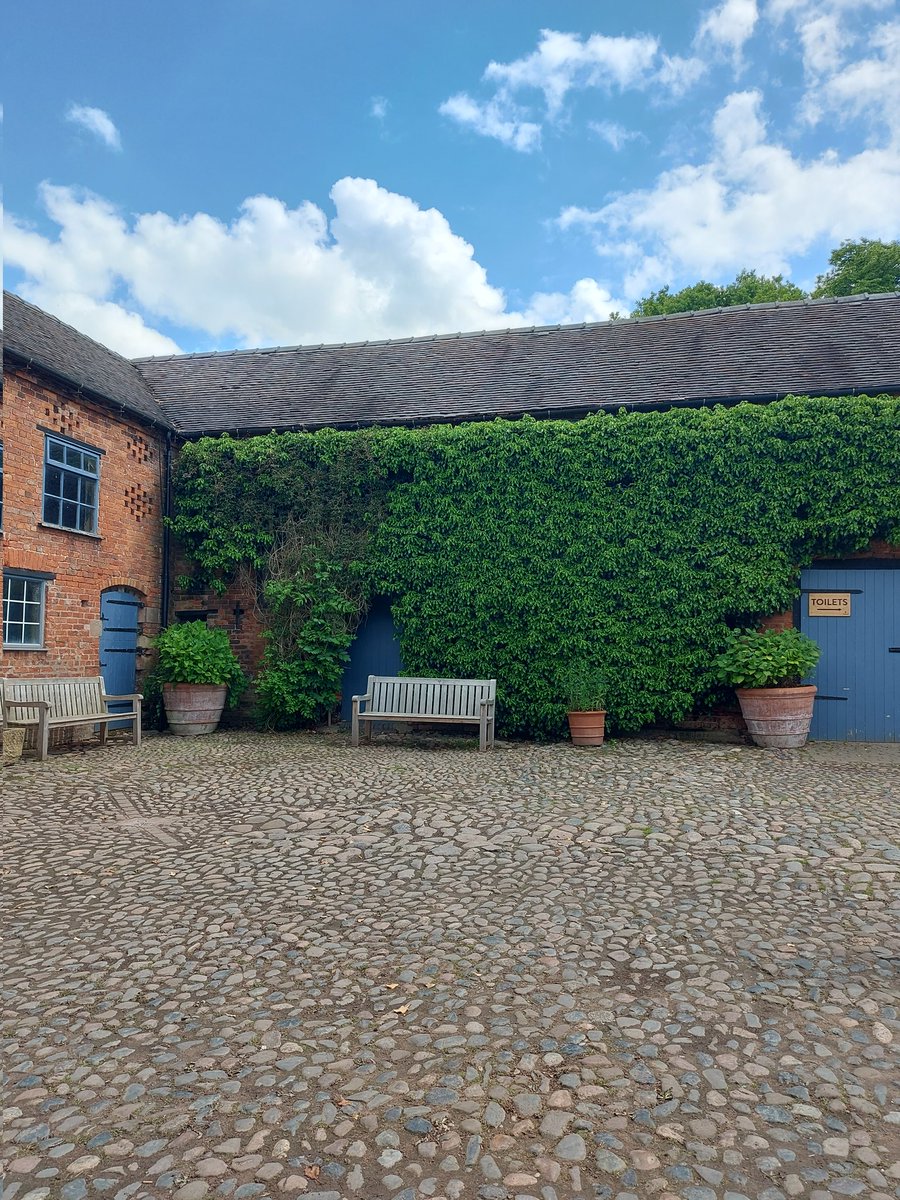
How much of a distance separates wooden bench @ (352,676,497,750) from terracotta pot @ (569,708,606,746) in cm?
110

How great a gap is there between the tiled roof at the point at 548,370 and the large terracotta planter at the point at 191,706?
172 inches

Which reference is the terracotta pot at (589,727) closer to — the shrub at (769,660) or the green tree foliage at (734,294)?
the shrub at (769,660)

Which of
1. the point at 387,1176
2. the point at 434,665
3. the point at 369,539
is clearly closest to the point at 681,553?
the point at 434,665

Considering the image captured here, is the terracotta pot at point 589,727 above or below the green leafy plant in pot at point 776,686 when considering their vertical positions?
below

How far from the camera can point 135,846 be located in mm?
5590

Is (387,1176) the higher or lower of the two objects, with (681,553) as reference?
lower

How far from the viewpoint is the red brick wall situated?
32.4 ft

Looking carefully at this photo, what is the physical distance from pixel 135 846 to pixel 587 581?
Result: 22.4 ft

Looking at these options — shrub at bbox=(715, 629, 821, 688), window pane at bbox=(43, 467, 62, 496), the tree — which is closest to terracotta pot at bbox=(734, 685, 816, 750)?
shrub at bbox=(715, 629, 821, 688)

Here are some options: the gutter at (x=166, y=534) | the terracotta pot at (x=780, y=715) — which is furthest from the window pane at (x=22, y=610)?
the terracotta pot at (x=780, y=715)

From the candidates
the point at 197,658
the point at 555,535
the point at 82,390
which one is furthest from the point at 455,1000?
the point at 82,390

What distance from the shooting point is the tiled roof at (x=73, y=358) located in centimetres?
1033

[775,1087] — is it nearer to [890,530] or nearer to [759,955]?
[759,955]

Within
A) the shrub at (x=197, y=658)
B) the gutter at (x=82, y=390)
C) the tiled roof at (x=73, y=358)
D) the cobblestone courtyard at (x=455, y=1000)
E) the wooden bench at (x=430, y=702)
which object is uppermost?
the tiled roof at (x=73, y=358)
